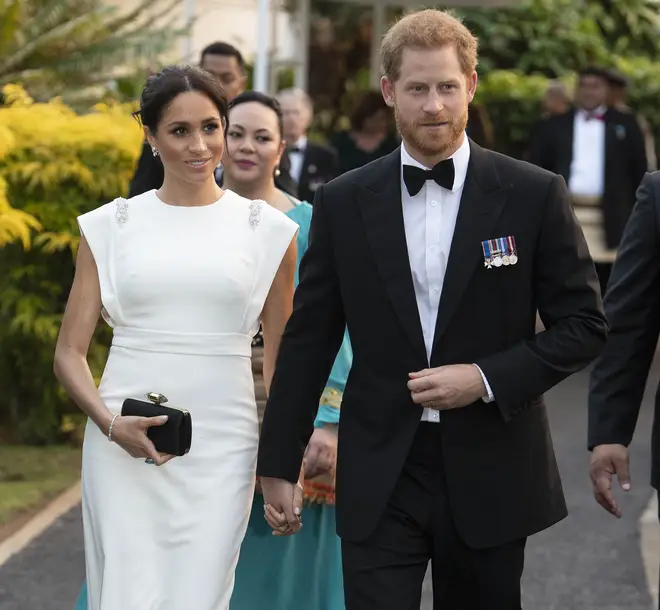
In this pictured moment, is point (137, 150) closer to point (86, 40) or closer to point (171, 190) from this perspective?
point (171, 190)

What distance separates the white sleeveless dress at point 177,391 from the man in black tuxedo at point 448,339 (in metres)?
0.53

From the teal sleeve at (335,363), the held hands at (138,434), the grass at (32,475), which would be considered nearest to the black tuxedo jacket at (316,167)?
the grass at (32,475)

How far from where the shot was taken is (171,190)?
4.79m

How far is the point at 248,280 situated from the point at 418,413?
2.75ft

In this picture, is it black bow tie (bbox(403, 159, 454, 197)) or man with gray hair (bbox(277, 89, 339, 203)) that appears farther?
man with gray hair (bbox(277, 89, 339, 203))

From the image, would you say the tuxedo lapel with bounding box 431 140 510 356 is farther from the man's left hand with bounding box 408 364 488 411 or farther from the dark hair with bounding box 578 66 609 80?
the dark hair with bounding box 578 66 609 80

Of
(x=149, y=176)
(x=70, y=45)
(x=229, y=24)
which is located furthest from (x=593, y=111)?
(x=229, y=24)

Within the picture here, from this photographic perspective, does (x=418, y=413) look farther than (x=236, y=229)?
No

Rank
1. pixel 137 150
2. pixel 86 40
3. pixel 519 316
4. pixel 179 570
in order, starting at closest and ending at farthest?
pixel 519 316 → pixel 179 570 → pixel 137 150 → pixel 86 40

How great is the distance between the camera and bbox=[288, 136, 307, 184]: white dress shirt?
11.7 m

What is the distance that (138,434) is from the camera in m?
4.46

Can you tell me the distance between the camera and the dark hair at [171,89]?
4680mm

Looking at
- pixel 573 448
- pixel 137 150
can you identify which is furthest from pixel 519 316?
pixel 573 448

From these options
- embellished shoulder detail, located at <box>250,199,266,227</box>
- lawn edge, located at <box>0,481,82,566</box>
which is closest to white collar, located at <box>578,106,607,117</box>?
lawn edge, located at <box>0,481,82,566</box>
